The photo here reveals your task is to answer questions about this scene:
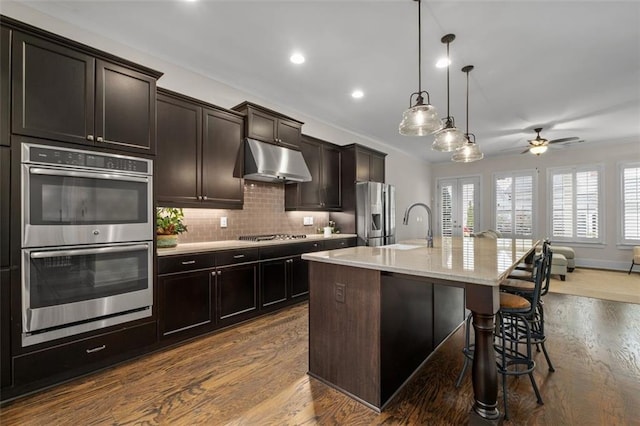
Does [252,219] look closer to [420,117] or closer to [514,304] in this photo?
[420,117]

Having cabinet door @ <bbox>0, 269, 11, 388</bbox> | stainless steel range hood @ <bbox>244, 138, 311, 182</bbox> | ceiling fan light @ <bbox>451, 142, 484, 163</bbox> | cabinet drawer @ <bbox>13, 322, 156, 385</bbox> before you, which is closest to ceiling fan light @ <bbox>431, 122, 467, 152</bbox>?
ceiling fan light @ <bbox>451, 142, 484, 163</bbox>

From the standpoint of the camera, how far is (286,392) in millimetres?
1957

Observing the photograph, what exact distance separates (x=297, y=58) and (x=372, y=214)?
2791mm

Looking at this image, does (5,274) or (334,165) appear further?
(334,165)

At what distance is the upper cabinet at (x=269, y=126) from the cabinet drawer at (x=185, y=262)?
5.06 feet

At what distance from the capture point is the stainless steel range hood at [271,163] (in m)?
3.39

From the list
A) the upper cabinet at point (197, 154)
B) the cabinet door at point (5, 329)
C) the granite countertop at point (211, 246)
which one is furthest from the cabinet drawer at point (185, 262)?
the cabinet door at point (5, 329)

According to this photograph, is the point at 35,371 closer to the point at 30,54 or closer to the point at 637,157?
Result: the point at 30,54

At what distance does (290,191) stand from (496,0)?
10.1 ft

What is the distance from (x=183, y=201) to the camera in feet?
9.61

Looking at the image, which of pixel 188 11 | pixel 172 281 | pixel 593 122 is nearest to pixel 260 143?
pixel 188 11

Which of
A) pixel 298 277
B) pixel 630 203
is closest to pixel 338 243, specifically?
pixel 298 277

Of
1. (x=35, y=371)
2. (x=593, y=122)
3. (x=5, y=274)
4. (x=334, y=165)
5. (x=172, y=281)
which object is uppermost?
(x=593, y=122)

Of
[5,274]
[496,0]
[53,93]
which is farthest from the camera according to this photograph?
[496,0]
